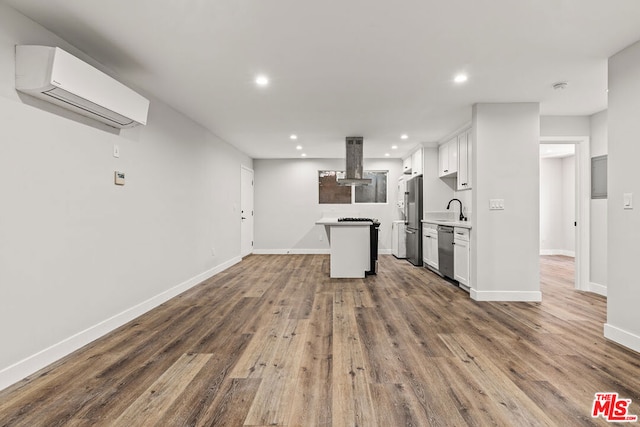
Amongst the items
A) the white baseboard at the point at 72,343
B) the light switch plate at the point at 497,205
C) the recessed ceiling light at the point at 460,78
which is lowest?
the white baseboard at the point at 72,343

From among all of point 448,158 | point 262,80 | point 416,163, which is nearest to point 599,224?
point 448,158

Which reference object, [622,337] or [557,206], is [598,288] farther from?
[557,206]

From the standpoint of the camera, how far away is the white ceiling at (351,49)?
79.6 inches

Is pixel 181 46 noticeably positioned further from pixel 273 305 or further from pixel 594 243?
pixel 594 243

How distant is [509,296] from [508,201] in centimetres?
117

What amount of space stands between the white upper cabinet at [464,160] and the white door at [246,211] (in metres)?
4.50

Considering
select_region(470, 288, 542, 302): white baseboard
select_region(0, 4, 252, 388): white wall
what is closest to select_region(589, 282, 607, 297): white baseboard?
select_region(470, 288, 542, 302): white baseboard

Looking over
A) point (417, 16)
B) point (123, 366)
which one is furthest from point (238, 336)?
point (417, 16)

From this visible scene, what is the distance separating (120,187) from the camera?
9.78ft

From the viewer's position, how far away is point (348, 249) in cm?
511

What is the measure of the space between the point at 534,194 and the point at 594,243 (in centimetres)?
133

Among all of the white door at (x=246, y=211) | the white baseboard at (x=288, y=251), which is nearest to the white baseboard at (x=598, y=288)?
the white baseboard at (x=288, y=251)

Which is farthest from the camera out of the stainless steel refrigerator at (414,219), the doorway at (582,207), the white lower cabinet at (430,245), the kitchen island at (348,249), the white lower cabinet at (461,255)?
the stainless steel refrigerator at (414,219)

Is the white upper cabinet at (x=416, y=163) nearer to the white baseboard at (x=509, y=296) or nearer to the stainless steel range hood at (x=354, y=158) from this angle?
the stainless steel range hood at (x=354, y=158)
